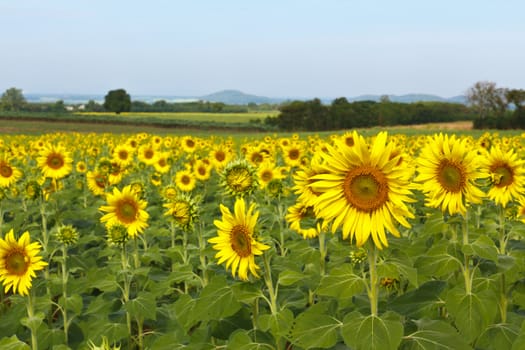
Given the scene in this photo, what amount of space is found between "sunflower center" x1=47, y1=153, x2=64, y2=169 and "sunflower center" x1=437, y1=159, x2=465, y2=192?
22.6 feet

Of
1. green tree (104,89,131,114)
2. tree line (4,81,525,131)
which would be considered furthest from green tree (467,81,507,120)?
green tree (104,89,131,114)

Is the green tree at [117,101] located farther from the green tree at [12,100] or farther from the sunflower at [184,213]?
the sunflower at [184,213]

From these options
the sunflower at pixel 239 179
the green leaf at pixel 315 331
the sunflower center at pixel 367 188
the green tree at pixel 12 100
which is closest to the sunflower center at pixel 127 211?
the sunflower at pixel 239 179

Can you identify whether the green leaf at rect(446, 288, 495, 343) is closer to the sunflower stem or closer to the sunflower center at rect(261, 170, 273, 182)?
the sunflower stem

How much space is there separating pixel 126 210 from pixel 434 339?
359cm

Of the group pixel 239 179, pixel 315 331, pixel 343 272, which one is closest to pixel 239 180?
pixel 239 179

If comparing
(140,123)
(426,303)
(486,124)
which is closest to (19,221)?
(426,303)

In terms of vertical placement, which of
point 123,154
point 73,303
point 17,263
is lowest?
point 73,303

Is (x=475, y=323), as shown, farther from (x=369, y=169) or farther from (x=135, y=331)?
(x=135, y=331)

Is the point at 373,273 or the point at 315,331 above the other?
the point at 373,273

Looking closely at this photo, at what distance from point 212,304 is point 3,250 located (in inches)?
82.7

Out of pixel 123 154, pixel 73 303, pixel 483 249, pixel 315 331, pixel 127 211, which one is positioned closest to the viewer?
pixel 315 331

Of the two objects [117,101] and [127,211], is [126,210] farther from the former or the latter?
[117,101]

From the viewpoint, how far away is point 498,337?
2859mm
